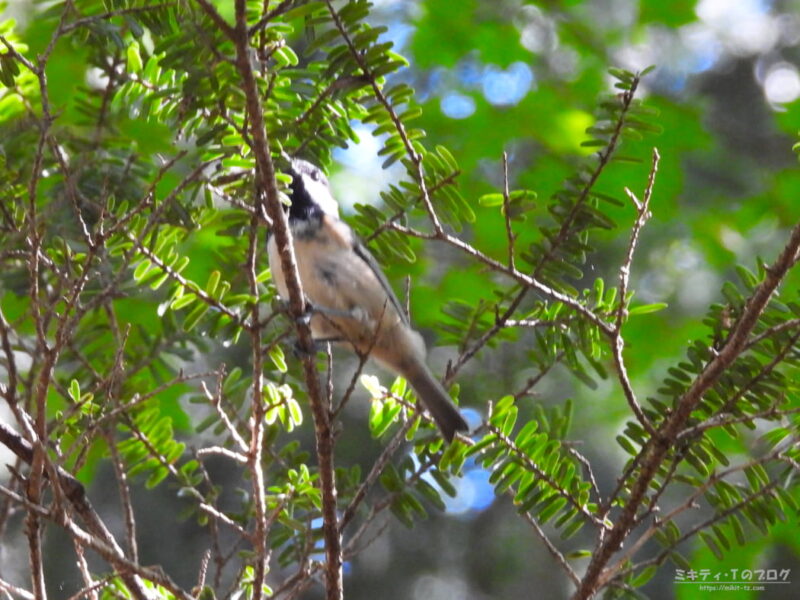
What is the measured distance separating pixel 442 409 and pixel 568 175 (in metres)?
1.29

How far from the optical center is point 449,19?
3746 millimetres

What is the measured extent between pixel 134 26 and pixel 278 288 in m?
0.69

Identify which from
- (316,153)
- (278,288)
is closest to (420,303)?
(278,288)

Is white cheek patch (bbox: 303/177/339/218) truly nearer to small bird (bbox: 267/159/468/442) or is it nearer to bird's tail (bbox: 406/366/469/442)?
small bird (bbox: 267/159/468/442)

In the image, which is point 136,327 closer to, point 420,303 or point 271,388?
point 271,388

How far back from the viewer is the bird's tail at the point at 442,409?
197cm

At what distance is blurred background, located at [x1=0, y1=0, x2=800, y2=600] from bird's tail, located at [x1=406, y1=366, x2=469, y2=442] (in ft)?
1.66

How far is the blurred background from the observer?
3.42 meters

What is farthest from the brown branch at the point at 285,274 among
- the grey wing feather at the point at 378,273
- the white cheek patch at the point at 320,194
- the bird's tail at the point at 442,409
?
the white cheek patch at the point at 320,194

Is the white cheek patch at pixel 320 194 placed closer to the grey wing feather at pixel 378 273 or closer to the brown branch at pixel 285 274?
the grey wing feather at pixel 378 273

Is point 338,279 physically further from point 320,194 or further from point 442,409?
point 442,409

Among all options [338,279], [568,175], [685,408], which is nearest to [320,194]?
[338,279]

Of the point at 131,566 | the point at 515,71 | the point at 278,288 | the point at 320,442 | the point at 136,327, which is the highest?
the point at 515,71

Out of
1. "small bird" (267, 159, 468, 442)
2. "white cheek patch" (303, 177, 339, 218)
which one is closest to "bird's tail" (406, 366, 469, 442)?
"small bird" (267, 159, 468, 442)
